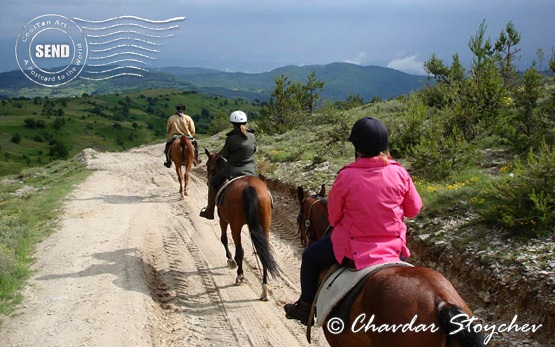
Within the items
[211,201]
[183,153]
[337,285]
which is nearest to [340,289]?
[337,285]

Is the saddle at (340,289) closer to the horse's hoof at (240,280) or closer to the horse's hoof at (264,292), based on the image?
the horse's hoof at (264,292)

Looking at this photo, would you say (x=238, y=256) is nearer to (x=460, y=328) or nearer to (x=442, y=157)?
(x=460, y=328)

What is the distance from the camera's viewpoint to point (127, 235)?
10367 millimetres

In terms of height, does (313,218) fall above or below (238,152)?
below

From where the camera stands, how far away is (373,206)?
11.9ft

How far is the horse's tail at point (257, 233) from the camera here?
7152 mm

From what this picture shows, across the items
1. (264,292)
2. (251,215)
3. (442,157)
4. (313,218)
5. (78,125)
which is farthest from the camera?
(78,125)

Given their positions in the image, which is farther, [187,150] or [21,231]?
[187,150]

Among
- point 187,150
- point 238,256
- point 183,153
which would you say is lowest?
point 238,256

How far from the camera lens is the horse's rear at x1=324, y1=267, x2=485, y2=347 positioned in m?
3.01

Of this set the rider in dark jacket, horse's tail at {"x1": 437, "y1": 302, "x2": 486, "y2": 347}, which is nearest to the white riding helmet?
the rider in dark jacket

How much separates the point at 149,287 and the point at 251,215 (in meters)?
2.30

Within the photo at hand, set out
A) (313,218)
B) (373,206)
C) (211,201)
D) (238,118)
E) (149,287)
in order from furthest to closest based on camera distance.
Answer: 1. (211,201)
2. (238,118)
3. (149,287)
4. (313,218)
5. (373,206)

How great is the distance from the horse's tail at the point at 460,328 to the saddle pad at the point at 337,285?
0.68 m
